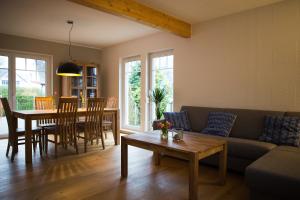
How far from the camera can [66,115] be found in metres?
3.66

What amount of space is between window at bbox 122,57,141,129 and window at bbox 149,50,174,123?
47cm

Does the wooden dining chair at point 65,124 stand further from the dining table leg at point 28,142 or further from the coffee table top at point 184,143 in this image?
the coffee table top at point 184,143

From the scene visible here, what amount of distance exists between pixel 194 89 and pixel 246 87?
1.00 m

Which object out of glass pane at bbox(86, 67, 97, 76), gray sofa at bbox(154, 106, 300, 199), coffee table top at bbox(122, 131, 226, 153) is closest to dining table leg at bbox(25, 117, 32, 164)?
coffee table top at bbox(122, 131, 226, 153)

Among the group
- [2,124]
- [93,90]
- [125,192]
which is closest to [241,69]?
[125,192]

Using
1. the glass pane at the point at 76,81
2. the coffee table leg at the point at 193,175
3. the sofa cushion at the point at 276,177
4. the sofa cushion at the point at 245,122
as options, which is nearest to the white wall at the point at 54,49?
the glass pane at the point at 76,81

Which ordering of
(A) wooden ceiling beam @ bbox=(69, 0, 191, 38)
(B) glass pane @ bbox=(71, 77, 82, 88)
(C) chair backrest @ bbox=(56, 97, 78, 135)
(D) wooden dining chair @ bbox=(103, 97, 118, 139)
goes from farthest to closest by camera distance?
(B) glass pane @ bbox=(71, 77, 82, 88) → (D) wooden dining chair @ bbox=(103, 97, 118, 139) → (C) chair backrest @ bbox=(56, 97, 78, 135) → (A) wooden ceiling beam @ bbox=(69, 0, 191, 38)

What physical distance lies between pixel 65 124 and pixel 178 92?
2281 millimetres

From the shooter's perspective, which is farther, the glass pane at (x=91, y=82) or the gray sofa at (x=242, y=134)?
the glass pane at (x=91, y=82)

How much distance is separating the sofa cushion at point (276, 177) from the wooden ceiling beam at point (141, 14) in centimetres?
253

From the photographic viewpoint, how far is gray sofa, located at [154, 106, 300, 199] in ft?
5.97

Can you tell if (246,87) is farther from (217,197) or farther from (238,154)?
(217,197)

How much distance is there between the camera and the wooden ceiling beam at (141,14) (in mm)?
2850

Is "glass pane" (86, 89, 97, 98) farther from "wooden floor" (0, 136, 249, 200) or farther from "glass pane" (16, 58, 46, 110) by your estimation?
"wooden floor" (0, 136, 249, 200)
